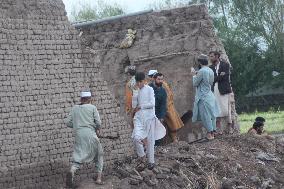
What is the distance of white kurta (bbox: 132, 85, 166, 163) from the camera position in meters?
9.84

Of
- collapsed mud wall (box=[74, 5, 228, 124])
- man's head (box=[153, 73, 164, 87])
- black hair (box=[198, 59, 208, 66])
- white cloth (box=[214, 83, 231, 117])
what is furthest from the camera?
collapsed mud wall (box=[74, 5, 228, 124])

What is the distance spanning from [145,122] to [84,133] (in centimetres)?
125

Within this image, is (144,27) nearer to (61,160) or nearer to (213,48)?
(213,48)

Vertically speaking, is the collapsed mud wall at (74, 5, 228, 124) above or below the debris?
above

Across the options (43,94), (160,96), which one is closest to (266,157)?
(160,96)

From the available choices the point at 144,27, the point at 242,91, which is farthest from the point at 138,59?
the point at 242,91

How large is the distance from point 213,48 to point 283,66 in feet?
85.9

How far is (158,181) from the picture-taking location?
959 centimetres

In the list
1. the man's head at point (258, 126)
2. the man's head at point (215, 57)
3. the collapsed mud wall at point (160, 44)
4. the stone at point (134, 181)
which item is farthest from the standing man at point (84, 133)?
the man's head at point (258, 126)

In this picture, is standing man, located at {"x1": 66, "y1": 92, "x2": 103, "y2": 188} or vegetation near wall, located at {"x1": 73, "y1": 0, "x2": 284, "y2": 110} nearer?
standing man, located at {"x1": 66, "y1": 92, "x2": 103, "y2": 188}

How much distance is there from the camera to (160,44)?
13461mm

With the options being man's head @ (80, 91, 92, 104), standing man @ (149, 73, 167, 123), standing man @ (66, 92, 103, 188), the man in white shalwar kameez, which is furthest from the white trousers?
standing man @ (149, 73, 167, 123)

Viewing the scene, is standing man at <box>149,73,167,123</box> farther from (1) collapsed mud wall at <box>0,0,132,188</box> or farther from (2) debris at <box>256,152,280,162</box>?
(2) debris at <box>256,152,280,162</box>

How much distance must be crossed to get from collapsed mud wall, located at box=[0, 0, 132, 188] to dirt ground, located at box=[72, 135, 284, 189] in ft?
1.91
